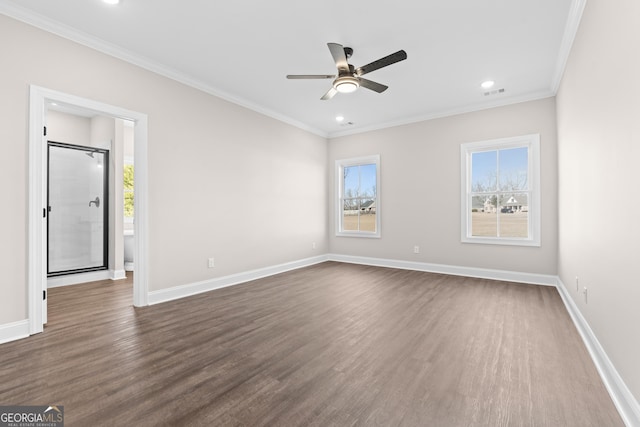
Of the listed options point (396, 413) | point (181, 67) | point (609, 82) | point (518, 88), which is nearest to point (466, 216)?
point (518, 88)

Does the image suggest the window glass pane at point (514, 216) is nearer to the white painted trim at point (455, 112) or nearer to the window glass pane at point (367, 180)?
the white painted trim at point (455, 112)

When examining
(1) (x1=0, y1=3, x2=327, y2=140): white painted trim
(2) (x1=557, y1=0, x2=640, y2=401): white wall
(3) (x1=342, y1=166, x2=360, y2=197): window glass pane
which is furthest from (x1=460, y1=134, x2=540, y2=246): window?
(1) (x1=0, y1=3, x2=327, y2=140): white painted trim

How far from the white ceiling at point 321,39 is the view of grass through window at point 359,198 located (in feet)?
6.83

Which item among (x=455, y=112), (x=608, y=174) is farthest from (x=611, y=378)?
(x=455, y=112)

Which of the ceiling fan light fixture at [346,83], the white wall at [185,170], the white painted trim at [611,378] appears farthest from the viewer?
the ceiling fan light fixture at [346,83]

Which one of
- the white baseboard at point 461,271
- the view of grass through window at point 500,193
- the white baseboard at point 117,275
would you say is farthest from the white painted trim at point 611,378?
the white baseboard at point 117,275

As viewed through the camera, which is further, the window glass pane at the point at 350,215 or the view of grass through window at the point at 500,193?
the window glass pane at the point at 350,215

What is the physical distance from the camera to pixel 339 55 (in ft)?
9.16

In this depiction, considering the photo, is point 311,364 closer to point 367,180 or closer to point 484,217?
point 484,217

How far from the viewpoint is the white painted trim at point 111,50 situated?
2.59 meters

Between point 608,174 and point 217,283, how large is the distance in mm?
4373

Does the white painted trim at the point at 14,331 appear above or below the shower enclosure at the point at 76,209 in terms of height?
below

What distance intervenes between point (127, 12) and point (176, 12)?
451mm

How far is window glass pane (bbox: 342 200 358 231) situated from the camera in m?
6.51
